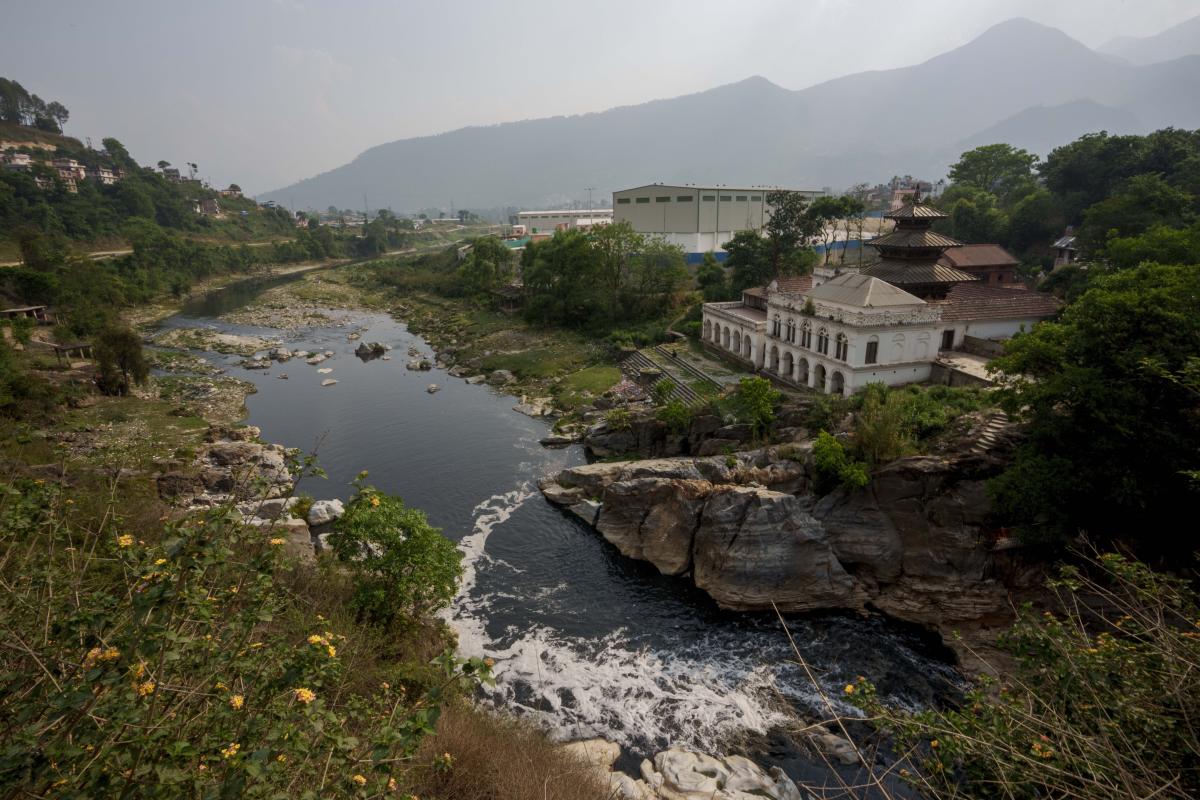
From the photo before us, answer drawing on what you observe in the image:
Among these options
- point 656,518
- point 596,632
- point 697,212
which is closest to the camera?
point 596,632

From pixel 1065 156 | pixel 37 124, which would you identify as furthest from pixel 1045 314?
pixel 37 124

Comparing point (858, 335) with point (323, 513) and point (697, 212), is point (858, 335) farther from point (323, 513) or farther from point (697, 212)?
point (697, 212)

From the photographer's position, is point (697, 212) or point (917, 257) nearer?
point (917, 257)

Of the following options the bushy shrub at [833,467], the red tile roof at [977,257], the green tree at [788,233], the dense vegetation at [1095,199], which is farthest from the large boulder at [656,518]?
the red tile roof at [977,257]

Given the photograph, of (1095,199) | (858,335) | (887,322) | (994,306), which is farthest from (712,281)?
(1095,199)

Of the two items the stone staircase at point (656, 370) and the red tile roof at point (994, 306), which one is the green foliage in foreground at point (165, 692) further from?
the red tile roof at point (994, 306)

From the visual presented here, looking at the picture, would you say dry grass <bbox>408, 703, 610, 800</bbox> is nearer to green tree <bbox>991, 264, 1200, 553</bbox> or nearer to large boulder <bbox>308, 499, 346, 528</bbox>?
green tree <bbox>991, 264, 1200, 553</bbox>

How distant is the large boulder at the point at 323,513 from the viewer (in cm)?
2652

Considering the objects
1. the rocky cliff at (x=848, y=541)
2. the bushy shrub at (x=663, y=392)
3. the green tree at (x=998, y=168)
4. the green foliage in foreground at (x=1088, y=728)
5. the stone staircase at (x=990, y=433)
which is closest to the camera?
the green foliage in foreground at (x=1088, y=728)

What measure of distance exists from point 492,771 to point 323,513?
19575 mm

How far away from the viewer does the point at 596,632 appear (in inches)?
Result: 821

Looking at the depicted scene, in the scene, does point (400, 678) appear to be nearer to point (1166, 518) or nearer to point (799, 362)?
point (1166, 518)

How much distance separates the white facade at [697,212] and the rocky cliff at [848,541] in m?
49.9

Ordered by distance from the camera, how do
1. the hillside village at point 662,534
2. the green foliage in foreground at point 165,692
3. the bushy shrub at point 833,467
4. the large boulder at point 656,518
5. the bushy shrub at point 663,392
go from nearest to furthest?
the green foliage in foreground at point 165,692 → the hillside village at point 662,534 → the bushy shrub at point 833,467 → the large boulder at point 656,518 → the bushy shrub at point 663,392
